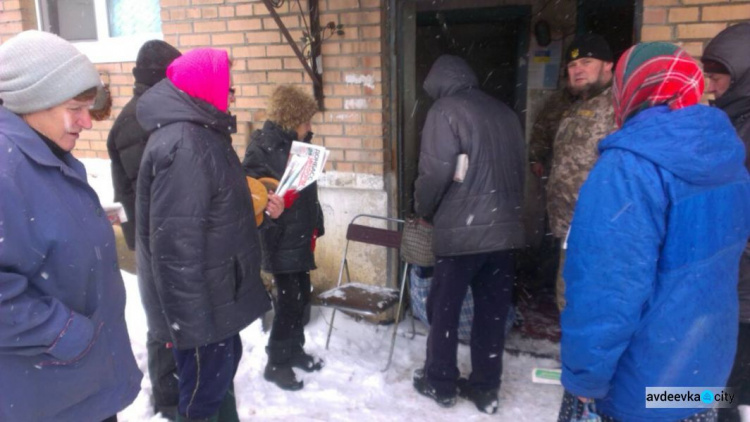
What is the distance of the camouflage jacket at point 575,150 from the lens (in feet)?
9.83

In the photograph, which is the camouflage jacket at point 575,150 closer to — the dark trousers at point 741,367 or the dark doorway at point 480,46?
the dark trousers at point 741,367

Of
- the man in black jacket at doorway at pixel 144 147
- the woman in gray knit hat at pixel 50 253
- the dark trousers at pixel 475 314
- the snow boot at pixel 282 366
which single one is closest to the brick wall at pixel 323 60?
the man in black jacket at doorway at pixel 144 147

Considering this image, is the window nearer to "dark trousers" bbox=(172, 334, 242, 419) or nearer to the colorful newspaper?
the colorful newspaper

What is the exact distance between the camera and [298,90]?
124 inches

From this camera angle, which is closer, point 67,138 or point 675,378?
point 675,378

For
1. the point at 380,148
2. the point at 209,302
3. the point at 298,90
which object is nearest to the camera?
the point at 209,302

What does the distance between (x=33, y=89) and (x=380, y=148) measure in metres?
2.56

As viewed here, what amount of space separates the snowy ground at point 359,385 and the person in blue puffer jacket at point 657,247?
169 centimetres

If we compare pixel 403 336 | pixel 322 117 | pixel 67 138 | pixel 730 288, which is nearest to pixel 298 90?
pixel 322 117

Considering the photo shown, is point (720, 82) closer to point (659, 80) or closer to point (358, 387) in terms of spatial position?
point (659, 80)

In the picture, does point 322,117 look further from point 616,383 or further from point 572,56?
point 616,383

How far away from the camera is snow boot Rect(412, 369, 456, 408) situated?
10.6ft

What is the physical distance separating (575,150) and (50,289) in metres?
2.66

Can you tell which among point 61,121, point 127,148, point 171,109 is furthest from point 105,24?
point 61,121
